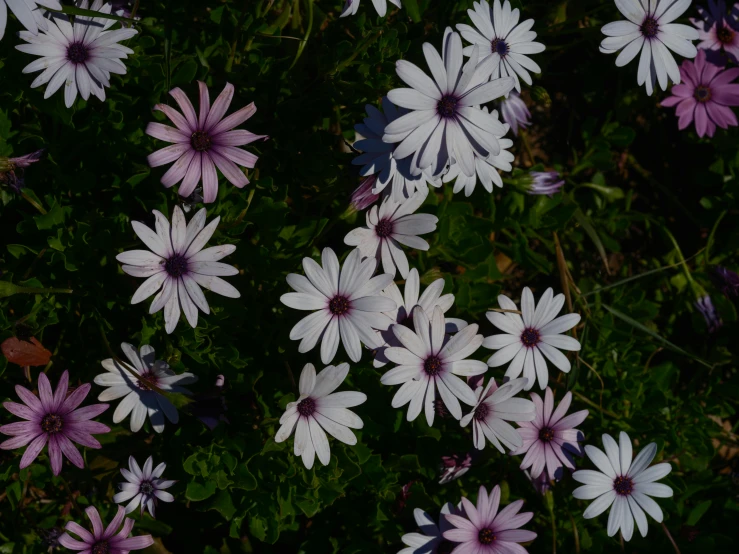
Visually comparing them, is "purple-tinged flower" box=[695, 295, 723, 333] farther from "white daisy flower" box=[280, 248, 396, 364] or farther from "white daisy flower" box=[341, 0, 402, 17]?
"white daisy flower" box=[341, 0, 402, 17]

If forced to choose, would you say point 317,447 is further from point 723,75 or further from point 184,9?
point 723,75

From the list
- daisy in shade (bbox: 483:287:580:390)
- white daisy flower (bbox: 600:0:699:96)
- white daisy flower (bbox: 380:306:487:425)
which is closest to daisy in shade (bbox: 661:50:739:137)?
white daisy flower (bbox: 600:0:699:96)

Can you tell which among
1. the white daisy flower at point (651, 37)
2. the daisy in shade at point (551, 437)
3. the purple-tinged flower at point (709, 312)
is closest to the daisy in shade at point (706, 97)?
the white daisy flower at point (651, 37)

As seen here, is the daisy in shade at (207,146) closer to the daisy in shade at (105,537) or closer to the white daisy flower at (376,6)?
the white daisy flower at (376,6)

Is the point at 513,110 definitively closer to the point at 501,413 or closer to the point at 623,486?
the point at 501,413

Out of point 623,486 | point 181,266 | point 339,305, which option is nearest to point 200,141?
point 181,266
